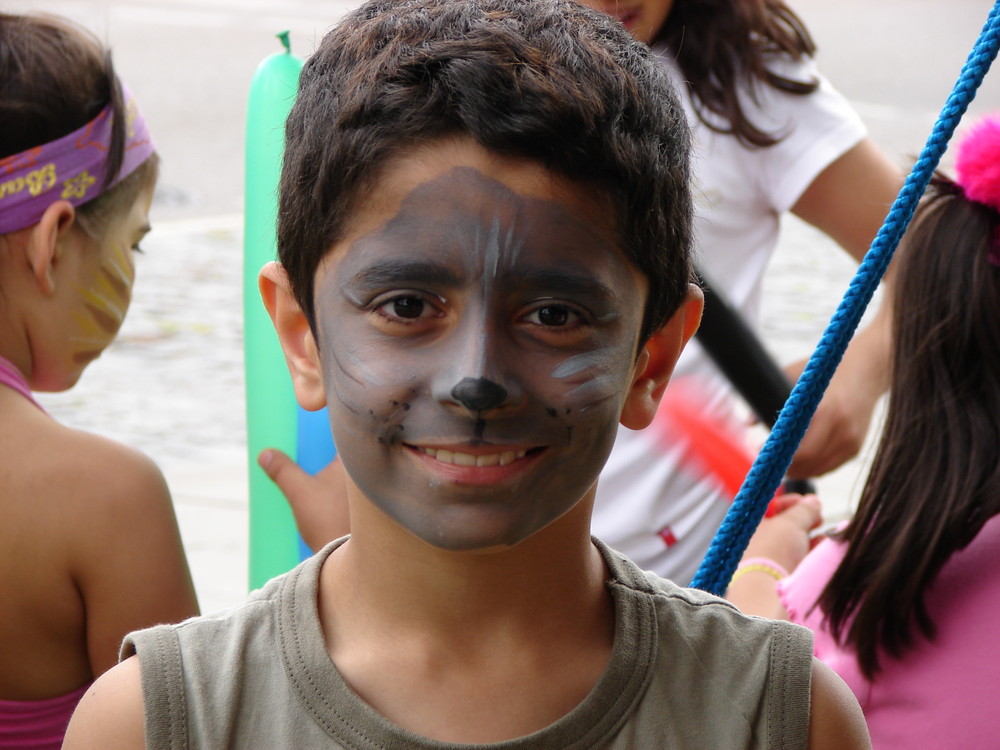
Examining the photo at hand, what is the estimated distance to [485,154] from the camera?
126 cm

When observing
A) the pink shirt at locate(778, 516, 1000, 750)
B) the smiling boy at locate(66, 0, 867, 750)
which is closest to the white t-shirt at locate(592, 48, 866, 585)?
the pink shirt at locate(778, 516, 1000, 750)

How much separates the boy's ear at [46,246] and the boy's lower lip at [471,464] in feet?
3.57

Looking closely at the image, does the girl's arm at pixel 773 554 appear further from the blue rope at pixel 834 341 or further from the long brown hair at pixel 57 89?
the long brown hair at pixel 57 89

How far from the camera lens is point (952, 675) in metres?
1.95

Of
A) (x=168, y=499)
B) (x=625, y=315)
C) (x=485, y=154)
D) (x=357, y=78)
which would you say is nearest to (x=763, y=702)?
(x=625, y=315)

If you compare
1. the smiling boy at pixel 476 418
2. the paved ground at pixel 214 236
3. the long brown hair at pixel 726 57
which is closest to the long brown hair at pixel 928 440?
the long brown hair at pixel 726 57

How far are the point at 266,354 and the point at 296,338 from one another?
0.93 metres

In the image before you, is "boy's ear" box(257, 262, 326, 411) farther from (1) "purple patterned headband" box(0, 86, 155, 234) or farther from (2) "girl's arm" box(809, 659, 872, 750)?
(1) "purple patterned headband" box(0, 86, 155, 234)

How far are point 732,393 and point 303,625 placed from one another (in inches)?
50.4

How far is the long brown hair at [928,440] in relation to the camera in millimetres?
1982

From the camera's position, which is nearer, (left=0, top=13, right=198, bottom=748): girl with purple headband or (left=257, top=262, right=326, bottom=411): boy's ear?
(left=257, top=262, right=326, bottom=411): boy's ear

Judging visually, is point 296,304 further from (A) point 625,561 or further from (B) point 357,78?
(A) point 625,561

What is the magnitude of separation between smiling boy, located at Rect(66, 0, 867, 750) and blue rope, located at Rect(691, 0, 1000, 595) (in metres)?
0.21

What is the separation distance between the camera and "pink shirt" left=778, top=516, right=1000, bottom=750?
75.4 inches
